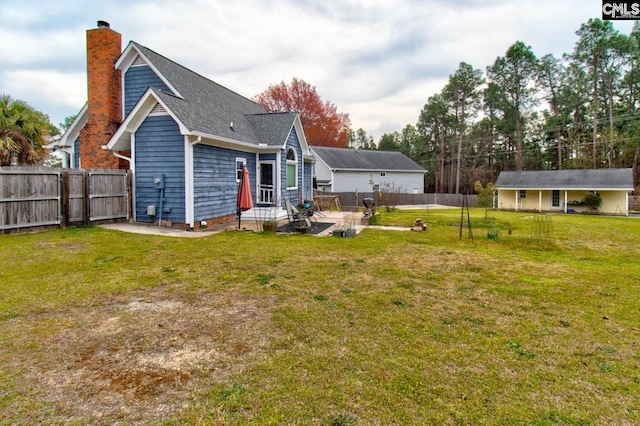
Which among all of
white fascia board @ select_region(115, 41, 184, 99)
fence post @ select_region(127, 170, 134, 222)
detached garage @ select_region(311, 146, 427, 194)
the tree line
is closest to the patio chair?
fence post @ select_region(127, 170, 134, 222)

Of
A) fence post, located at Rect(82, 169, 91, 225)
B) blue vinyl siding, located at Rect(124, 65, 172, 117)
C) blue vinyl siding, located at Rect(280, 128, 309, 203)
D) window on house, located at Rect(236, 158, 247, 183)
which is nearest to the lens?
fence post, located at Rect(82, 169, 91, 225)

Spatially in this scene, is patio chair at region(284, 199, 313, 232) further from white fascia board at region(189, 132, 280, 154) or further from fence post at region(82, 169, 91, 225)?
fence post at region(82, 169, 91, 225)

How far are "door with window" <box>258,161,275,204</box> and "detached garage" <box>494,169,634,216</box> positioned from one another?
79.5 ft

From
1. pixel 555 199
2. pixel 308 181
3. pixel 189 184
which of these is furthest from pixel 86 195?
pixel 555 199

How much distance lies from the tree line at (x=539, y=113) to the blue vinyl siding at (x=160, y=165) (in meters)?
36.6

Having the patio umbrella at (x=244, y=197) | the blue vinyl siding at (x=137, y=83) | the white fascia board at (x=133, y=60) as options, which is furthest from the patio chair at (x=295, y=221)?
the blue vinyl siding at (x=137, y=83)

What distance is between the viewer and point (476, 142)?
43438 millimetres

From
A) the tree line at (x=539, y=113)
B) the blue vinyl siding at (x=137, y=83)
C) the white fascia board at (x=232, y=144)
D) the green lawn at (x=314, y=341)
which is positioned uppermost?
the tree line at (x=539, y=113)

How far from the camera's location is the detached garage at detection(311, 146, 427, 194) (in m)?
32.7

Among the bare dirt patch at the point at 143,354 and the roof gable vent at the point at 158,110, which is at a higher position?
the roof gable vent at the point at 158,110

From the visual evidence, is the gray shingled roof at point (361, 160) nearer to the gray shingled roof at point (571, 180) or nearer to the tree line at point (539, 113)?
the tree line at point (539, 113)

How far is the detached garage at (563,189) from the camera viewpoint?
26516 millimetres

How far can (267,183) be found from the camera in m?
14.1

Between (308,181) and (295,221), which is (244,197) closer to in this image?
(295,221)
